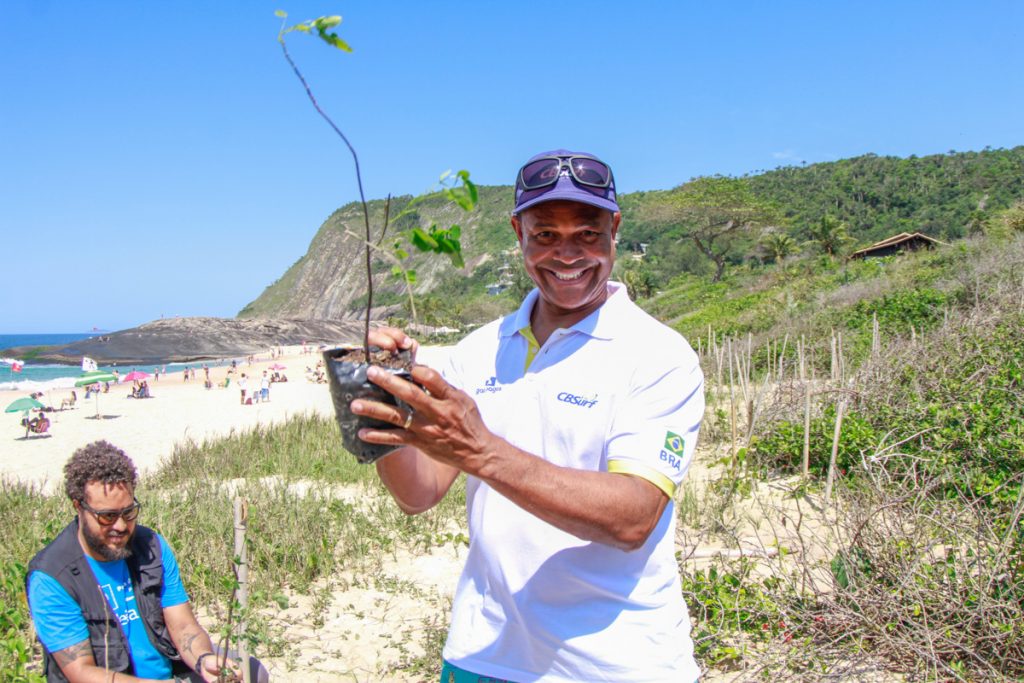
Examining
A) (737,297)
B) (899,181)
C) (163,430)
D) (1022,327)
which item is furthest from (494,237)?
(1022,327)

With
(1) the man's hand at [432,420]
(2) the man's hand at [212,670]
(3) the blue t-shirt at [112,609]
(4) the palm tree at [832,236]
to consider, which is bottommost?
(2) the man's hand at [212,670]

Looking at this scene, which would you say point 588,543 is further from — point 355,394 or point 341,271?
point 341,271

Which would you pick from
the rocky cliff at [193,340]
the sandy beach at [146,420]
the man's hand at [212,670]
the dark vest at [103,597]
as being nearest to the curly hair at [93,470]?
the dark vest at [103,597]

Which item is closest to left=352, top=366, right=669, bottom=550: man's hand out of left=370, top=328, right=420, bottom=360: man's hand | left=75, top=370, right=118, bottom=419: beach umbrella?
left=370, top=328, right=420, bottom=360: man's hand

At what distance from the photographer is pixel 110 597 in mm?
2754

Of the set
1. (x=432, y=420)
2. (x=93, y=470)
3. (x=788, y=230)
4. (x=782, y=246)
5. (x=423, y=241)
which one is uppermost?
(x=788, y=230)

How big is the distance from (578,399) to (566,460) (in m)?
0.13

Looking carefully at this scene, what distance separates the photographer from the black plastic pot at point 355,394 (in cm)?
119

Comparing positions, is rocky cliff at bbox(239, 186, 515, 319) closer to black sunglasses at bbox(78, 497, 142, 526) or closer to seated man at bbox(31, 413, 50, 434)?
seated man at bbox(31, 413, 50, 434)

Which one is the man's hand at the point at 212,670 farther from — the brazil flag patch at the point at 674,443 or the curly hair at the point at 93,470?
the brazil flag patch at the point at 674,443

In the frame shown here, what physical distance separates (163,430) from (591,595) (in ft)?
58.7

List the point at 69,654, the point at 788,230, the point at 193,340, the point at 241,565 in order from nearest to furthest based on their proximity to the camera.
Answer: the point at 241,565, the point at 69,654, the point at 788,230, the point at 193,340

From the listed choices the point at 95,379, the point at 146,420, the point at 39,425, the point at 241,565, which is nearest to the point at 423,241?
the point at 241,565

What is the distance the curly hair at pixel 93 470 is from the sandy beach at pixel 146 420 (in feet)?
20.0
